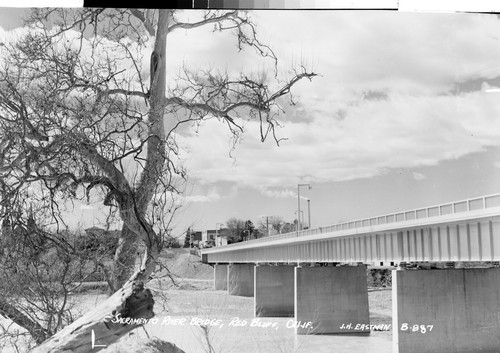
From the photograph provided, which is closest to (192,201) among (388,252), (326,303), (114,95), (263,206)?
(263,206)

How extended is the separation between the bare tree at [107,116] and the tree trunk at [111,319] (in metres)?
0.09

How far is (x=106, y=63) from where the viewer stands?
11.0 ft

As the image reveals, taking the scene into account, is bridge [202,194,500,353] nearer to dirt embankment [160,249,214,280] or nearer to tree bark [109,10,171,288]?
dirt embankment [160,249,214,280]

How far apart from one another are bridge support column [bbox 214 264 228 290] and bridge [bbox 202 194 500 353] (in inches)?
0.4

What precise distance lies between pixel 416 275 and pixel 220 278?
2977mm

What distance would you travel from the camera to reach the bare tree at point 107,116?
3.32 m

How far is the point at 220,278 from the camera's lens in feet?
15.6

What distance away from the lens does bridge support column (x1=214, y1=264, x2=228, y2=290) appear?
424 cm

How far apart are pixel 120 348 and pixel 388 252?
4.47 metres

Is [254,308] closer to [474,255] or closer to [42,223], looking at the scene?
[42,223]

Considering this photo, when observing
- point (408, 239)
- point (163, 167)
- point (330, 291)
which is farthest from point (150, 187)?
point (330, 291)

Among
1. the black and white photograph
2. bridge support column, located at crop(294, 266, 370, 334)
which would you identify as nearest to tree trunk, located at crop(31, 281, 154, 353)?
the black and white photograph

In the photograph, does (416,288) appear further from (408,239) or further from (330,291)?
(330,291)

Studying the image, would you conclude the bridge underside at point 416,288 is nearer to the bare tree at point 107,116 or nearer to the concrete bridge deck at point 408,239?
the concrete bridge deck at point 408,239
